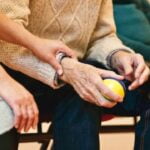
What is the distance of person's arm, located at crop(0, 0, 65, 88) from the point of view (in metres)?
0.98

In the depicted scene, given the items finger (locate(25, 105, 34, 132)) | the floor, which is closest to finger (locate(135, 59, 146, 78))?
finger (locate(25, 105, 34, 132))

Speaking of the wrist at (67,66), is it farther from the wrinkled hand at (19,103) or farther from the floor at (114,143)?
the floor at (114,143)

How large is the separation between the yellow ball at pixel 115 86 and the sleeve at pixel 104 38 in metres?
0.24

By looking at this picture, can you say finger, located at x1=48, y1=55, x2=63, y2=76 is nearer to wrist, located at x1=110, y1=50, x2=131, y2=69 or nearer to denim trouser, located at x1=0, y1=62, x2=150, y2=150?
denim trouser, located at x1=0, y1=62, x2=150, y2=150

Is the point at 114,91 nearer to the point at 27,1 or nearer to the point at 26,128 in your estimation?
the point at 26,128

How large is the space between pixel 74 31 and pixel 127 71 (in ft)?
0.62

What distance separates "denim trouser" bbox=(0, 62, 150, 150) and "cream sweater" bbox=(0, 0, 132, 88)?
63 mm

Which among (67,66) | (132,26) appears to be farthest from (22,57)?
(132,26)

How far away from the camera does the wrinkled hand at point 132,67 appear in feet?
3.37

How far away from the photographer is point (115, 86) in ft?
3.01

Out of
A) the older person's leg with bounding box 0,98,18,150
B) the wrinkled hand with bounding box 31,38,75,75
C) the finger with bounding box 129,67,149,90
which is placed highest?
the wrinkled hand with bounding box 31,38,75,75

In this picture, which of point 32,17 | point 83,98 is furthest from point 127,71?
point 32,17

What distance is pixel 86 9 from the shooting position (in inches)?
45.1

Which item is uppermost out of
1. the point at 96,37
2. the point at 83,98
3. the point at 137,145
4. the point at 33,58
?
the point at 96,37
